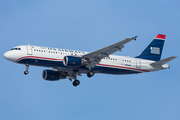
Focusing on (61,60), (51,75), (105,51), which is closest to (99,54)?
(105,51)

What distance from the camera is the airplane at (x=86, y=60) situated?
4188 cm

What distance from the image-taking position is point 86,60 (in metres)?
44.1

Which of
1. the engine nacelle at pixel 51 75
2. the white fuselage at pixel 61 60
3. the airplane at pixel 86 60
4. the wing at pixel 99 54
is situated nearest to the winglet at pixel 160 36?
the airplane at pixel 86 60

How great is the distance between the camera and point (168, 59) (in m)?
44.9

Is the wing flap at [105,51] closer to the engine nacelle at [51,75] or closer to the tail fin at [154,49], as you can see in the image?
the engine nacelle at [51,75]

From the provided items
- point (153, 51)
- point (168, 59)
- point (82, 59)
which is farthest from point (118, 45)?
point (153, 51)

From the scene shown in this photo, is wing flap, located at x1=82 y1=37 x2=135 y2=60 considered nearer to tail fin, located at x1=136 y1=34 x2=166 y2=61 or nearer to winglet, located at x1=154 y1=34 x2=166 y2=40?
tail fin, located at x1=136 y1=34 x2=166 y2=61

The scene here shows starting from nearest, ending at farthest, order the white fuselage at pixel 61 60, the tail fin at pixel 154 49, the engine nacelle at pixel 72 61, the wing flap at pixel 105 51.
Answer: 1. the wing flap at pixel 105 51
2. the white fuselage at pixel 61 60
3. the engine nacelle at pixel 72 61
4. the tail fin at pixel 154 49

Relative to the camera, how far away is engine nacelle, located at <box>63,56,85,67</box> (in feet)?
138

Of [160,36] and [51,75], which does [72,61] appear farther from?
[160,36]

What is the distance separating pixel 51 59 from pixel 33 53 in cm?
264

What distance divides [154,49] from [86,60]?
14.0 metres

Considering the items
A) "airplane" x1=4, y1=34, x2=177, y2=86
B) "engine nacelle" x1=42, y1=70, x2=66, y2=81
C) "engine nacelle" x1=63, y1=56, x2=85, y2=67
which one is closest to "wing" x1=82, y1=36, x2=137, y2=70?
"airplane" x1=4, y1=34, x2=177, y2=86

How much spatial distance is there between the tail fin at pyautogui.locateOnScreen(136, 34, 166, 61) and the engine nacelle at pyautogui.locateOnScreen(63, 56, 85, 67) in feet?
41.1
